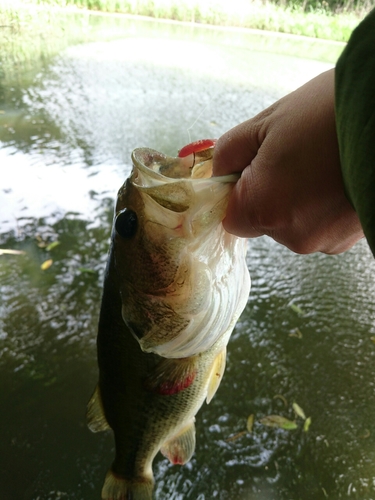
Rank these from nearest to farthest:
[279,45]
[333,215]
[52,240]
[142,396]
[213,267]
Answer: [333,215], [213,267], [142,396], [52,240], [279,45]

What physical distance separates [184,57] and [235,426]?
22.0 feet

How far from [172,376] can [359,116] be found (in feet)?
2.57

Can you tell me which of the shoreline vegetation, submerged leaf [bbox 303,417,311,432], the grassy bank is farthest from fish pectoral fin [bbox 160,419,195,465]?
the grassy bank

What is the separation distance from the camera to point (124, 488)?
1.29 metres

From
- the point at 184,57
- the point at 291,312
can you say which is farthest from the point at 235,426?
the point at 184,57

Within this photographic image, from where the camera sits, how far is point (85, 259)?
2.70 m

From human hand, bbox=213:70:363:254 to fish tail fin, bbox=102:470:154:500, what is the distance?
982 mm

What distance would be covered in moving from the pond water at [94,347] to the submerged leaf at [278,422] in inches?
1.1

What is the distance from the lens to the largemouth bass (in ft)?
2.75

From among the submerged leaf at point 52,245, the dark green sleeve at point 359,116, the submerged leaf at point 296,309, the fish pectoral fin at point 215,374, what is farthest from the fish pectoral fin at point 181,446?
the submerged leaf at point 52,245

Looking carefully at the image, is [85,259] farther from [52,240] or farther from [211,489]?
[211,489]

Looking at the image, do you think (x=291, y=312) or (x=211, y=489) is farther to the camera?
(x=291, y=312)

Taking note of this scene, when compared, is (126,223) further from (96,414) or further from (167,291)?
(96,414)

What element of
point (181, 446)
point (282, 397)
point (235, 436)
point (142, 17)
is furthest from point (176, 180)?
point (142, 17)
